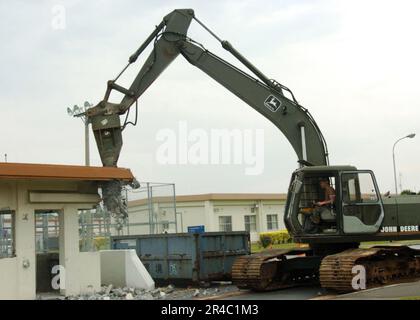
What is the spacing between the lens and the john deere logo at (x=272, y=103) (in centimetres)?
1780

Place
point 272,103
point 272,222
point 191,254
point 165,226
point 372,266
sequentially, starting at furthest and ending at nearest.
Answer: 1. point 272,222
2. point 165,226
3. point 191,254
4. point 272,103
5. point 372,266

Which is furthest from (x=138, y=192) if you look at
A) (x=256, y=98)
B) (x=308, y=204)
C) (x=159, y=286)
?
(x=308, y=204)

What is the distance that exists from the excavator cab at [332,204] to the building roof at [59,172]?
429 cm

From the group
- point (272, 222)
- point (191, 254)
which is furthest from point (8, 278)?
point (272, 222)

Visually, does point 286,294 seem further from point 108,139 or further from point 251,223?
point 251,223

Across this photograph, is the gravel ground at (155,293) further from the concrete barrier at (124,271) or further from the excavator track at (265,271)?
the excavator track at (265,271)

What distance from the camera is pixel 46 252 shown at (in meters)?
18.6

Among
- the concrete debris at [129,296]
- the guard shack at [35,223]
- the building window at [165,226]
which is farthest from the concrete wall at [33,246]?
the building window at [165,226]

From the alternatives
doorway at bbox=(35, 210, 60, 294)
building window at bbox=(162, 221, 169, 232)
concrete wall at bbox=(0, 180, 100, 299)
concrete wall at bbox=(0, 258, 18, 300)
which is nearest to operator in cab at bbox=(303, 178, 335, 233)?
concrete wall at bbox=(0, 180, 100, 299)

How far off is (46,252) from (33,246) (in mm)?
3077
